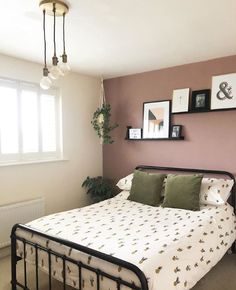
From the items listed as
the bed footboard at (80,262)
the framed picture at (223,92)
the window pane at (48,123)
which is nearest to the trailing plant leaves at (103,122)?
the window pane at (48,123)

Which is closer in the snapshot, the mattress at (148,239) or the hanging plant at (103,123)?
the mattress at (148,239)

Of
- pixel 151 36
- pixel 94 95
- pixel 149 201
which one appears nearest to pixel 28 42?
pixel 151 36

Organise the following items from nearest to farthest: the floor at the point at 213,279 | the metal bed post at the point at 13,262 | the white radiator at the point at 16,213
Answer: the metal bed post at the point at 13,262 < the floor at the point at 213,279 < the white radiator at the point at 16,213

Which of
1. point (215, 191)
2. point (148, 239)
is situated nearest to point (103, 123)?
point (215, 191)

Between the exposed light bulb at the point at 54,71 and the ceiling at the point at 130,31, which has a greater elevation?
the ceiling at the point at 130,31

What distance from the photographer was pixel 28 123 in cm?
Answer: 320

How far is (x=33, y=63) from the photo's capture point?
3186 millimetres

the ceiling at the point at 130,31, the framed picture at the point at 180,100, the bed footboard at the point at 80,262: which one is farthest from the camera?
the framed picture at the point at 180,100

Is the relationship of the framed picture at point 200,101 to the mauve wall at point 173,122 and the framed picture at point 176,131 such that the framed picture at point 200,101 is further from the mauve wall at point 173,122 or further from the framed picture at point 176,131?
the framed picture at point 176,131

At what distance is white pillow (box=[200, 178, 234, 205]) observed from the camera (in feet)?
9.08

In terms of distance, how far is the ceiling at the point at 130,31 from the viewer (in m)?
1.88

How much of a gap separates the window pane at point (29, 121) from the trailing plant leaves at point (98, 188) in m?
0.94

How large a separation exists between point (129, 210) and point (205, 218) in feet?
2.56

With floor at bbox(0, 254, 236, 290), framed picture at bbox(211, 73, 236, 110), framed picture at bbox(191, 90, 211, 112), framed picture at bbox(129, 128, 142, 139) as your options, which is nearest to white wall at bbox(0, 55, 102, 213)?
framed picture at bbox(129, 128, 142, 139)
